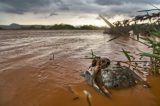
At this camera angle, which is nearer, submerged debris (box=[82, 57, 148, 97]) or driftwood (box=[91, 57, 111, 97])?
driftwood (box=[91, 57, 111, 97])

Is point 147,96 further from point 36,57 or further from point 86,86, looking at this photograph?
point 36,57

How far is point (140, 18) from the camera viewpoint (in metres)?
4.27

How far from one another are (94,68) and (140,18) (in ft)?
10.7

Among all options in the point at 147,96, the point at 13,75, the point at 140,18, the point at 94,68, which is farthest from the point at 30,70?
the point at 140,18

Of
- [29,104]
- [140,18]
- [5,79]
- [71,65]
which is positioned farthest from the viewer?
[71,65]

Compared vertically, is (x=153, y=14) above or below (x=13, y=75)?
above

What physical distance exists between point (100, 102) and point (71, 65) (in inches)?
149

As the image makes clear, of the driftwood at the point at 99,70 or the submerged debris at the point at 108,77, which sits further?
the submerged debris at the point at 108,77

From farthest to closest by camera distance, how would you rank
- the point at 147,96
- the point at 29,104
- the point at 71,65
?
the point at 71,65, the point at 147,96, the point at 29,104

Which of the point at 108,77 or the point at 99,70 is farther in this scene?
the point at 99,70

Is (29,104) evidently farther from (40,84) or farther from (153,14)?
(153,14)

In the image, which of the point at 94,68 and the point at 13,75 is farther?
the point at 13,75

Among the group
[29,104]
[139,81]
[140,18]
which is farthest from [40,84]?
[140,18]

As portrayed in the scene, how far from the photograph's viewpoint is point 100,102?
598 cm
